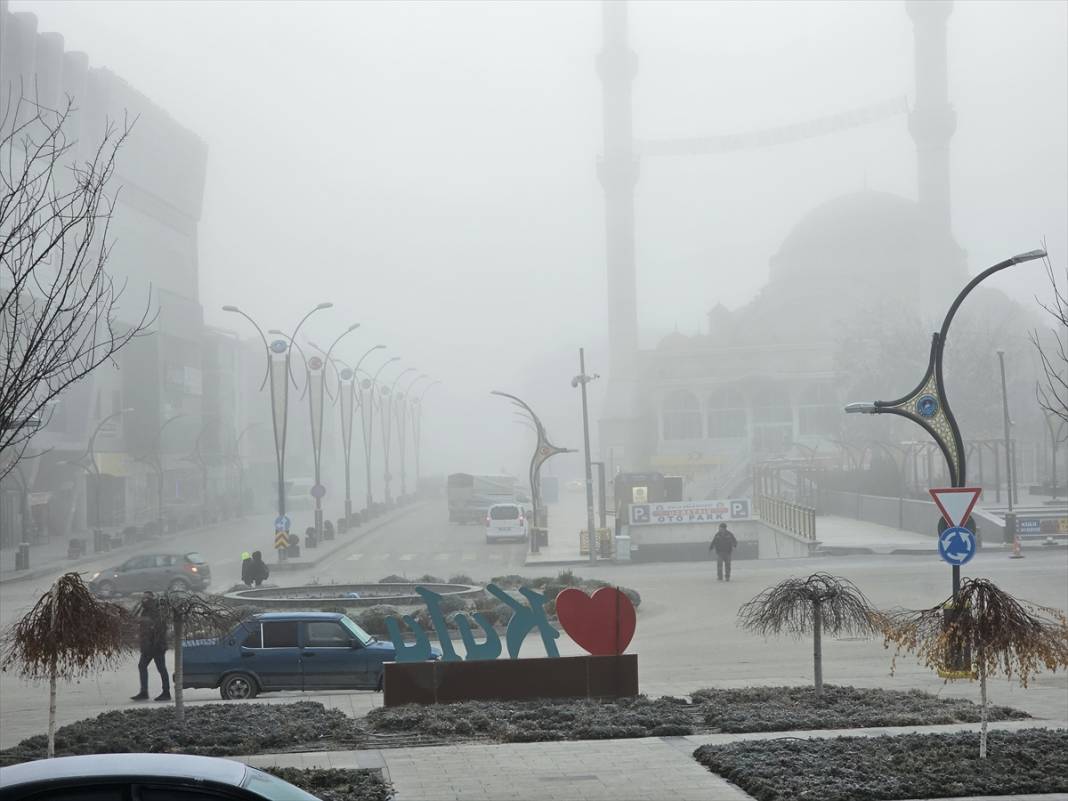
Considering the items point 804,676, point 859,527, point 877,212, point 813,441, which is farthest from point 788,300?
point 804,676

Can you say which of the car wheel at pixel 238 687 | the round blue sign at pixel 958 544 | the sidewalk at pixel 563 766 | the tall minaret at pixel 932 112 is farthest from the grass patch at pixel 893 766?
the tall minaret at pixel 932 112

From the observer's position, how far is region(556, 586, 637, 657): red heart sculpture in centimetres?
1642

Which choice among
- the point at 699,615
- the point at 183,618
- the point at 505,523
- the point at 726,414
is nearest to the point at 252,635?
the point at 183,618

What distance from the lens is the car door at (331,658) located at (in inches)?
737

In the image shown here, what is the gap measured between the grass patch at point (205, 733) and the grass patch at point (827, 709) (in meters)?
4.13

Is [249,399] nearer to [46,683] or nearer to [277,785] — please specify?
[46,683]

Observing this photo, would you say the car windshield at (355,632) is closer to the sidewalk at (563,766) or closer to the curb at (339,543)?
the sidewalk at (563,766)

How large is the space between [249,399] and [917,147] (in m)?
59.4

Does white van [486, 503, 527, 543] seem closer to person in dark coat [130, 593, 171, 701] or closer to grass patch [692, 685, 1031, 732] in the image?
person in dark coat [130, 593, 171, 701]

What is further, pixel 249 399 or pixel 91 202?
pixel 249 399

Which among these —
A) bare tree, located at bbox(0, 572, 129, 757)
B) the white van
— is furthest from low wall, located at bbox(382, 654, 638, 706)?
the white van

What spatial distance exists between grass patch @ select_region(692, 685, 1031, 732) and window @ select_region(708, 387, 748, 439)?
3274 inches

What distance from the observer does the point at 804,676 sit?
19734 millimetres

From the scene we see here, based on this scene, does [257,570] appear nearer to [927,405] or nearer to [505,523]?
[927,405]
